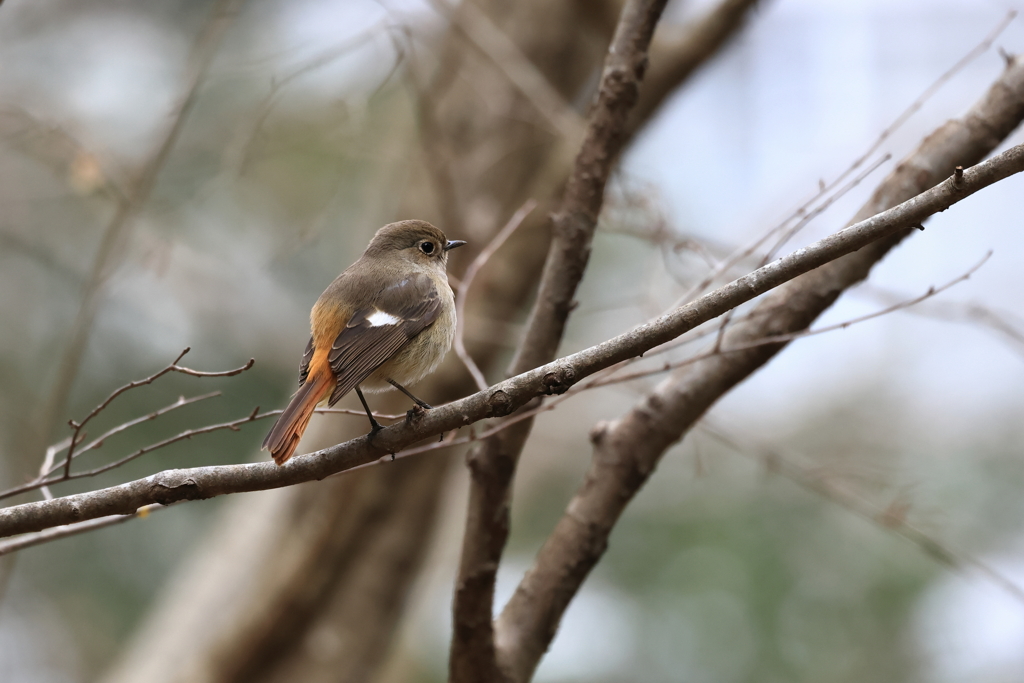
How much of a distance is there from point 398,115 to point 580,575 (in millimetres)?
6465

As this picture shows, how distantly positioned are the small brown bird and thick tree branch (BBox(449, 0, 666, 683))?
1.07ft

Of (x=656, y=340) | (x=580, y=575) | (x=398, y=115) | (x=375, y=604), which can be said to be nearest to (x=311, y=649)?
(x=375, y=604)

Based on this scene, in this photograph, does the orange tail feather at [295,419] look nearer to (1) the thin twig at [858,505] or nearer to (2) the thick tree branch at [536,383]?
(2) the thick tree branch at [536,383]

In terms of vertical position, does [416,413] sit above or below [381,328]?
below

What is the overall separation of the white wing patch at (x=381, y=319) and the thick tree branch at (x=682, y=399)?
2.67ft

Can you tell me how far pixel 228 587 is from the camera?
16.1 ft

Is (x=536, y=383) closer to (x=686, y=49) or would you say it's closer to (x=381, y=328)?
(x=381, y=328)

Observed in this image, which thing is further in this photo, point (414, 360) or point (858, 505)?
point (858, 505)

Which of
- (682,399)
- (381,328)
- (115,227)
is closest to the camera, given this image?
(381,328)

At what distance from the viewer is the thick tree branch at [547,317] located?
2.35 m

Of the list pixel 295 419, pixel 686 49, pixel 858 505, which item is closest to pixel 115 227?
pixel 295 419

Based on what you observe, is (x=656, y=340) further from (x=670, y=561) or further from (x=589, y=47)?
(x=670, y=561)

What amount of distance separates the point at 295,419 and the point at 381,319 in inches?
24.6

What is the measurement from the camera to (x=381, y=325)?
2.46m
